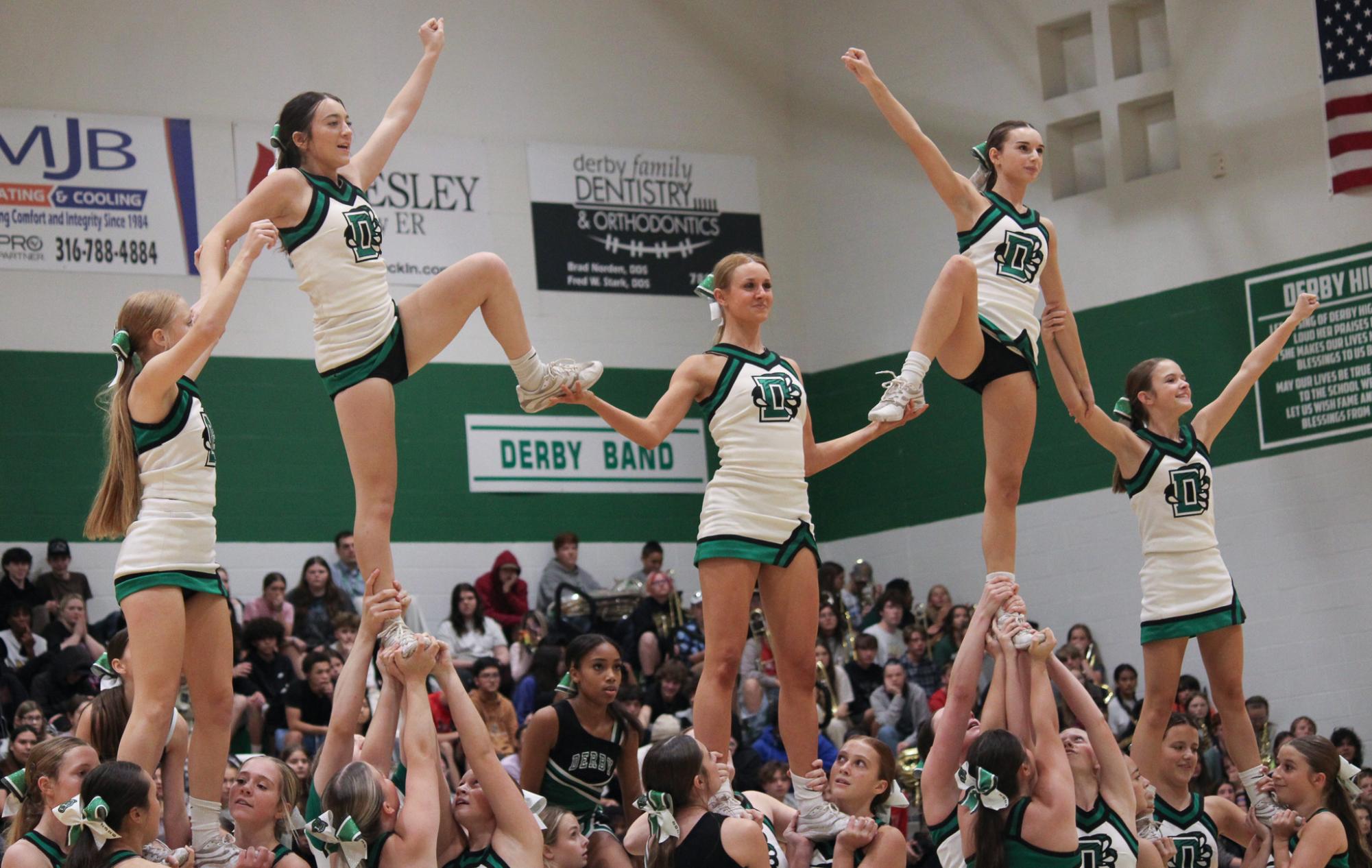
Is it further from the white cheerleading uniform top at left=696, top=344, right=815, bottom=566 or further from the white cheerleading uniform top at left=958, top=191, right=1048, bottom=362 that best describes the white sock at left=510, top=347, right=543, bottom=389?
the white cheerleading uniform top at left=958, top=191, right=1048, bottom=362

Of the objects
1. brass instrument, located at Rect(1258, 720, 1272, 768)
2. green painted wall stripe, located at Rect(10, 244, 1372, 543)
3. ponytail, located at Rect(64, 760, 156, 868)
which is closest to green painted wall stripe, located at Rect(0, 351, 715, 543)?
green painted wall stripe, located at Rect(10, 244, 1372, 543)

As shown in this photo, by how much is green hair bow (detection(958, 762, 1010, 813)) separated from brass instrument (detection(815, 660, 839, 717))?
711cm

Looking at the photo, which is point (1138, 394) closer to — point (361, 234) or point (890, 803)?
point (890, 803)

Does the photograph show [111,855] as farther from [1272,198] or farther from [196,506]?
[1272,198]

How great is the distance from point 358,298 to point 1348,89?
10601 millimetres

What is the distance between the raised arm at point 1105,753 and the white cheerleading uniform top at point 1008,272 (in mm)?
1586

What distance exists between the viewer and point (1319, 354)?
14.4 meters

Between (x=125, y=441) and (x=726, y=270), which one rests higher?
(x=726, y=270)

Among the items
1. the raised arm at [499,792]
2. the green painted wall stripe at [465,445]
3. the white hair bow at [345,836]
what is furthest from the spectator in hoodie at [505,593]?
the white hair bow at [345,836]

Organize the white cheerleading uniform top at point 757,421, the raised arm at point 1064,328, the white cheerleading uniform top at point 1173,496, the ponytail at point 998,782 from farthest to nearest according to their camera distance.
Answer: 1. the white cheerleading uniform top at point 1173,496
2. the raised arm at point 1064,328
3. the white cheerleading uniform top at point 757,421
4. the ponytail at point 998,782

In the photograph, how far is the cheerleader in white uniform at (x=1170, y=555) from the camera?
7.78 meters

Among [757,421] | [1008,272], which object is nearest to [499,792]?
[757,421]

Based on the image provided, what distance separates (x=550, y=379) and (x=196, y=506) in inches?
57.6

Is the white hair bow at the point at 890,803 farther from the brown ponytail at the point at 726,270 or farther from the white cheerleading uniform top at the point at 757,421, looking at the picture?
the brown ponytail at the point at 726,270
